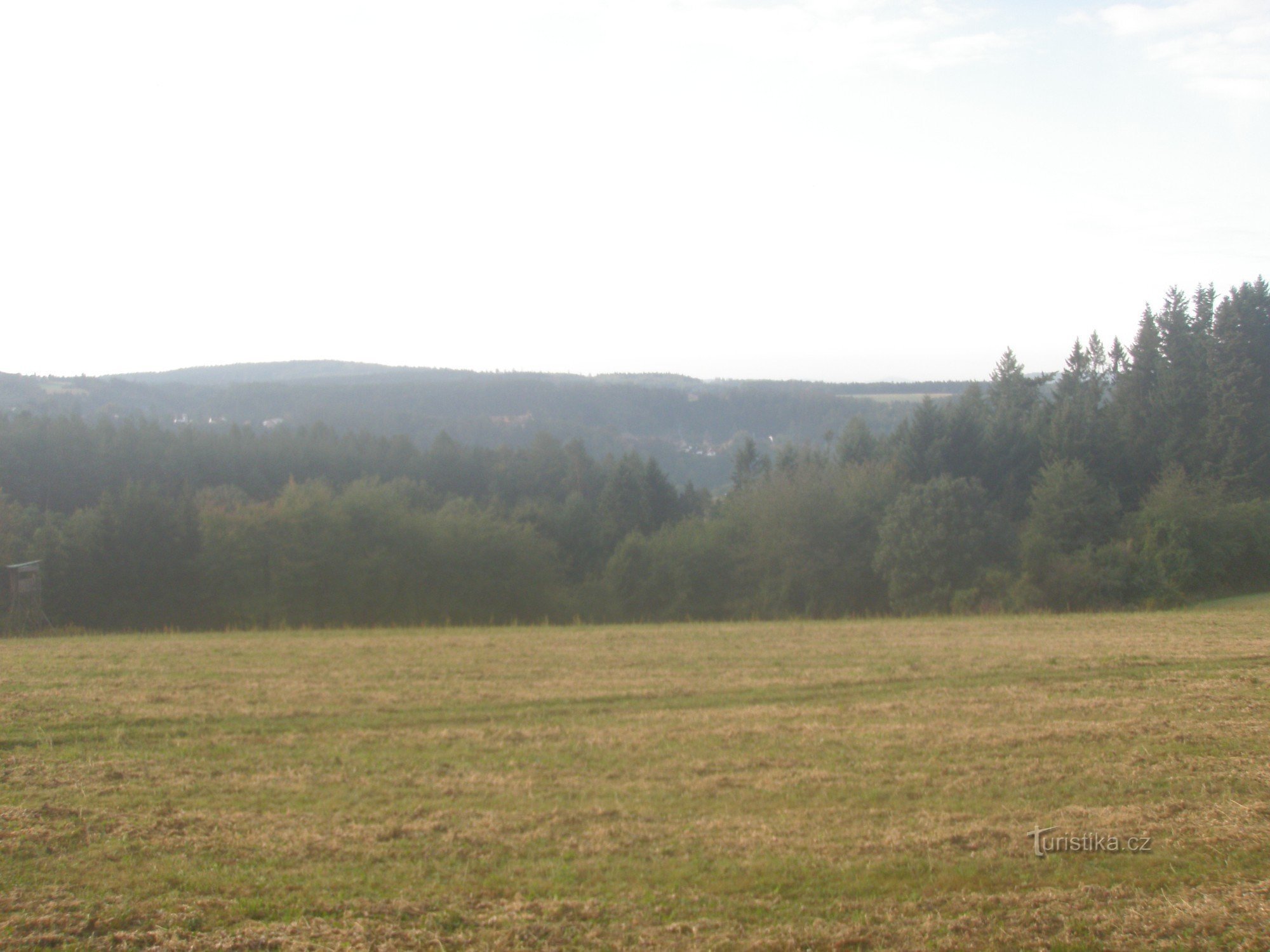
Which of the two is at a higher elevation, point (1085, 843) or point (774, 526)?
point (1085, 843)

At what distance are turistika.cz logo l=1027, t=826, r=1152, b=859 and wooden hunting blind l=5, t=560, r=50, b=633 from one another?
98.0 ft

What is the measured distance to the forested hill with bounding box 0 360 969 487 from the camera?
109 metres

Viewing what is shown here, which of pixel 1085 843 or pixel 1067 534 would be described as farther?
A: pixel 1067 534

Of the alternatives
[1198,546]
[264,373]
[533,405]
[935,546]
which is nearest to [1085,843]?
[935,546]

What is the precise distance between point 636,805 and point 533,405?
425ft

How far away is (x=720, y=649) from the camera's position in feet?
55.6

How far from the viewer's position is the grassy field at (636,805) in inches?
206

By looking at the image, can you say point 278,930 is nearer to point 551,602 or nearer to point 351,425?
point 551,602

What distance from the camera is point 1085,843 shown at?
6.40 metres

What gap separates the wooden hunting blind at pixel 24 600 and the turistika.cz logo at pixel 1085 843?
29870 millimetres

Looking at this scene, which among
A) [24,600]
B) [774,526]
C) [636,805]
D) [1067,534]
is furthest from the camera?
[774,526]

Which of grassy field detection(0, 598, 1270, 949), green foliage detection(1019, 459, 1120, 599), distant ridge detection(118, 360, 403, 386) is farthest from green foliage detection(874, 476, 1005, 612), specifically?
distant ridge detection(118, 360, 403, 386)

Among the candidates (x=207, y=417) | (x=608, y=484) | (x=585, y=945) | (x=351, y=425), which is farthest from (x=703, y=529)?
(x=207, y=417)

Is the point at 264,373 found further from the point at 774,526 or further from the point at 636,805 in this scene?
the point at 636,805
